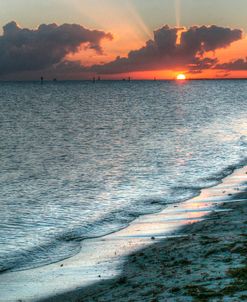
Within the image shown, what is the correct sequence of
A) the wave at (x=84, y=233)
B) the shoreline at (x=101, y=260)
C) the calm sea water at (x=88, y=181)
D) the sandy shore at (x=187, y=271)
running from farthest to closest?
the calm sea water at (x=88, y=181)
the wave at (x=84, y=233)
the shoreline at (x=101, y=260)
the sandy shore at (x=187, y=271)

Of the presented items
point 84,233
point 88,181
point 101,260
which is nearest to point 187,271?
point 101,260

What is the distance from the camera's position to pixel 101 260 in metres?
16.0

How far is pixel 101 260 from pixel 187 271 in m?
3.81

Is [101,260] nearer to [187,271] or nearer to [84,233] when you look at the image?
[187,271]

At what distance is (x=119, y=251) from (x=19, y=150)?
3552 centimetres

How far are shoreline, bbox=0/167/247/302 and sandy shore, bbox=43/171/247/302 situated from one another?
0.88 feet

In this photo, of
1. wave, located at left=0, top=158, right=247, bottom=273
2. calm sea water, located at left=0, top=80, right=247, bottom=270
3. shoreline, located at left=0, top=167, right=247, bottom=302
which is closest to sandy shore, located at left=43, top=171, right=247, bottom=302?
shoreline, located at left=0, top=167, right=247, bottom=302

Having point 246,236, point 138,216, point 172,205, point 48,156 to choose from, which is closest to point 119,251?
point 246,236

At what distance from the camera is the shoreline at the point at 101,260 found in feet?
44.4

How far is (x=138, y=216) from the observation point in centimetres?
2252

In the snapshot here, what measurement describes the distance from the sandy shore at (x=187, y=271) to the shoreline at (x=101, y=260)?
269mm

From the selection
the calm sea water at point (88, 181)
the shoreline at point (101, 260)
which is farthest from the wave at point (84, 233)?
→ the shoreline at point (101, 260)

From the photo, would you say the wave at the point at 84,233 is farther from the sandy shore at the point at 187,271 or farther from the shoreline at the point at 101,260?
the sandy shore at the point at 187,271

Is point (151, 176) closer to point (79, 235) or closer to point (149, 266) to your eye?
point (79, 235)
